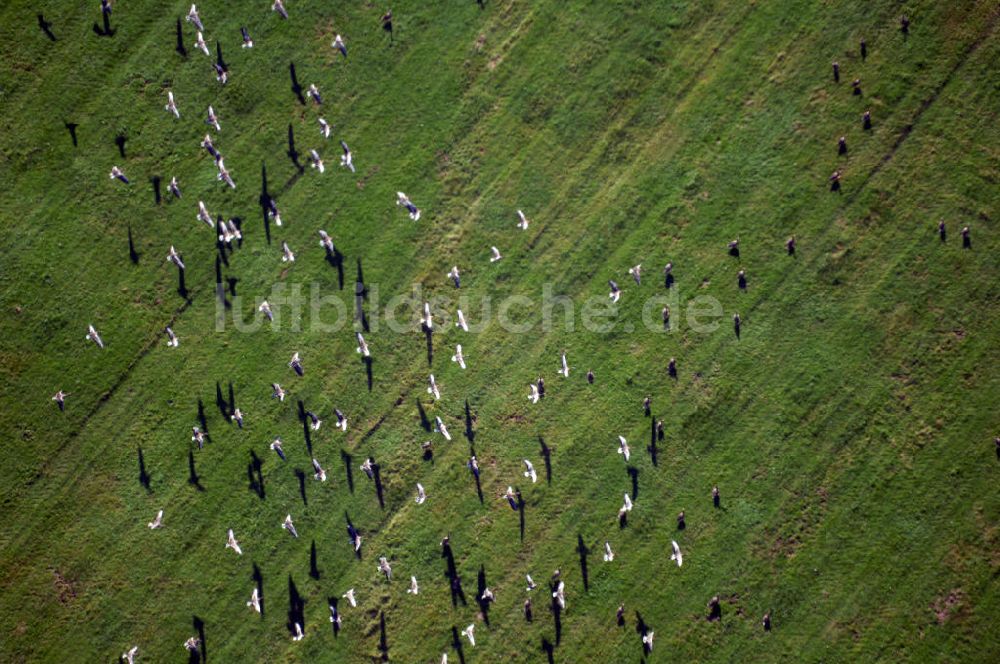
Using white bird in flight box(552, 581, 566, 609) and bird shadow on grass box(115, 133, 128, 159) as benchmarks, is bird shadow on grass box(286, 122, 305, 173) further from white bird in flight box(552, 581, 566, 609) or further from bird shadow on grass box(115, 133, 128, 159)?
white bird in flight box(552, 581, 566, 609)

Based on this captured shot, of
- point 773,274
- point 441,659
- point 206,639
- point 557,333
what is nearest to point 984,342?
point 773,274

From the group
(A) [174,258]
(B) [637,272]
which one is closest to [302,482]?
(A) [174,258]

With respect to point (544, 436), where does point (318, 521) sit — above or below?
below

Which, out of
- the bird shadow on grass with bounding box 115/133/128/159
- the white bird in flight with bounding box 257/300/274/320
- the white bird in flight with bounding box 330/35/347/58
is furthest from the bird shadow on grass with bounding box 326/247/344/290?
the bird shadow on grass with bounding box 115/133/128/159

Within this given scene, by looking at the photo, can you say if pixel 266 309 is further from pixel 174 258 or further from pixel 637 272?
pixel 637 272

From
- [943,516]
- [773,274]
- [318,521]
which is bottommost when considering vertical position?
[318,521]

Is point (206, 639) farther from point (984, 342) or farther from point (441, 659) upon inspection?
point (984, 342)
